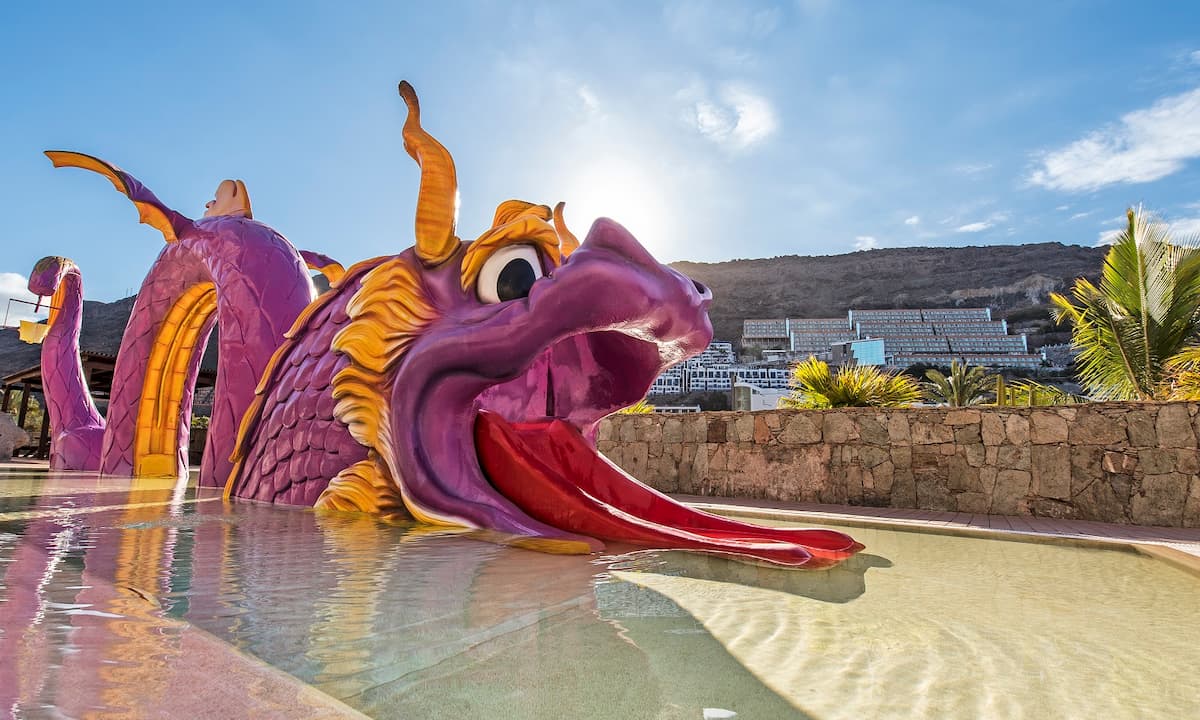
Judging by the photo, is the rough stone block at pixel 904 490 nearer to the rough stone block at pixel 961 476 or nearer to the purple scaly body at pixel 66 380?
the rough stone block at pixel 961 476

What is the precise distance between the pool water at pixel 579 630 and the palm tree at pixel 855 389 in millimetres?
6332

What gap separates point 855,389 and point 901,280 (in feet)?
257

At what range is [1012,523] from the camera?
183 inches

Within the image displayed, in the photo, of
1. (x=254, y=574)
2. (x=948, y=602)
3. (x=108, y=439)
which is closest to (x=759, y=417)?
(x=948, y=602)

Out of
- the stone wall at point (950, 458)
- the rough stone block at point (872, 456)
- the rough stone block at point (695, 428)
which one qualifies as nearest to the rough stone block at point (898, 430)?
the stone wall at point (950, 458)

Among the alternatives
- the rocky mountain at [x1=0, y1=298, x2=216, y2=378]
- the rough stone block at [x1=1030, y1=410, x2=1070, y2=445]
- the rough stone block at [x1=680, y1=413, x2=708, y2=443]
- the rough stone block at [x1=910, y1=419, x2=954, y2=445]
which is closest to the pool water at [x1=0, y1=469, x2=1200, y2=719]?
the rough stone block at [x1=1030, y1=410, x2=1070, y2=445]

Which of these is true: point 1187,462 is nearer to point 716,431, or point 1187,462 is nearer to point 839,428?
point 839,428

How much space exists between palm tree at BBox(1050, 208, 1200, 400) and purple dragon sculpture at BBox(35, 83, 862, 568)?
6857 millimetres

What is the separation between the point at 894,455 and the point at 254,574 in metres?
5.88

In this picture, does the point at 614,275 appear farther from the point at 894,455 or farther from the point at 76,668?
the point at 894,455

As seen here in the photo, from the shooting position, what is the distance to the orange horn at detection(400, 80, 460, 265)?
3145mm

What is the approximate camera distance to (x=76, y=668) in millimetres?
856

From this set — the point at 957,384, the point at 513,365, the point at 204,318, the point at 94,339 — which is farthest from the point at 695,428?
the point at 94,339

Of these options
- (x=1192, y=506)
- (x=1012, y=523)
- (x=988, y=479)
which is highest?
(x=988, y=479)
